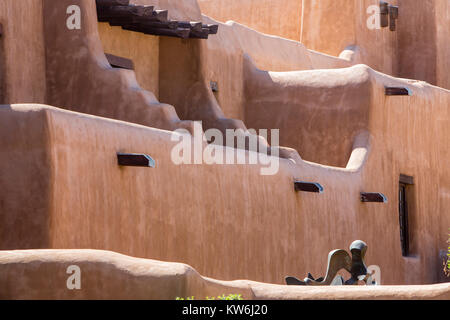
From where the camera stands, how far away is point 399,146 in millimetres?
20125

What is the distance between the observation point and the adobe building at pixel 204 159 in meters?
11.7

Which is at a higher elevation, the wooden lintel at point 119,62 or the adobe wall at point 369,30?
the adobe wall at point 369,30

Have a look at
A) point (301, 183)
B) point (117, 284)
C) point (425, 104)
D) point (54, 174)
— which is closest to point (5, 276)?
point (117, 284)

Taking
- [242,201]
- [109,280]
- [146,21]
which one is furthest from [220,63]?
[109,280]

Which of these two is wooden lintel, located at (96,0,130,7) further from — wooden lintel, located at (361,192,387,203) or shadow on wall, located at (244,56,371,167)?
wooden lintel, located at (361,192,387,203)

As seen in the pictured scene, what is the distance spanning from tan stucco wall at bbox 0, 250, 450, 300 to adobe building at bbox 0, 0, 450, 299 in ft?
0.04

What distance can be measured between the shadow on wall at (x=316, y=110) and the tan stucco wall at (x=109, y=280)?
10.3 metres

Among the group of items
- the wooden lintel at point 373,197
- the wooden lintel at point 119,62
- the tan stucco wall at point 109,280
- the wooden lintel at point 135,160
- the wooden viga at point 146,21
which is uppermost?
the wooden viga at point 146,21

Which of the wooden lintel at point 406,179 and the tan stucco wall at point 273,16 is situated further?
the tan stucco wall at point 273,16

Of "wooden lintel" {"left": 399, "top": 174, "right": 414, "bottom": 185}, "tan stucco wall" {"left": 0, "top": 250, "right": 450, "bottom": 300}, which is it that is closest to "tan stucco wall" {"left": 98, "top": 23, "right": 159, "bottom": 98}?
"wooden lintel" {"left": 399, "top": 174, "right": 414, "bottom": 185}

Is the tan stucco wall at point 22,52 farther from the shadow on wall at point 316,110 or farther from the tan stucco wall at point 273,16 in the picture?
the tan stucco wall at point 273,16

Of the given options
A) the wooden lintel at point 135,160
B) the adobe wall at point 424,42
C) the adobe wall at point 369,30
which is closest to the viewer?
the wooden lintel at point 135,160

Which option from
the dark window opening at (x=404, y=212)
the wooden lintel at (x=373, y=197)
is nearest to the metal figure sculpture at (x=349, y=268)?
the wooden lintel at (x=373, y=197)

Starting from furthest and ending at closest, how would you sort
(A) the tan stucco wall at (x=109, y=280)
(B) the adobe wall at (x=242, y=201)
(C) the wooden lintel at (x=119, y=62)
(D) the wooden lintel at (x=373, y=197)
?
(D) the wooden lintel at (x=373, y=197), (C) the wooden lintel at (x=119, y=62), (B) the adobe wall at (x=242, y=201), (A) the tan stucco wall at (x=109, y=280)
